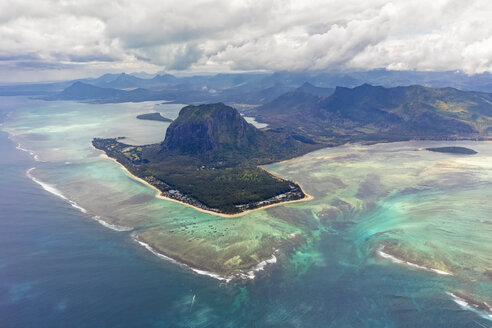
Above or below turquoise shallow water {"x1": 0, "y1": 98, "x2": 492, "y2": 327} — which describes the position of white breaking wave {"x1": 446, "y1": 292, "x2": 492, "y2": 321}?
below

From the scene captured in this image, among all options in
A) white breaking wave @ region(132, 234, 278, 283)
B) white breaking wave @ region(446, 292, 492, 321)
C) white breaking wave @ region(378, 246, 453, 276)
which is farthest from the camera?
white breaking wave @ region(378, 246, 453, 276)

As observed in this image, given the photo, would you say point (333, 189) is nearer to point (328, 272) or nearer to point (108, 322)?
point (328, 272)

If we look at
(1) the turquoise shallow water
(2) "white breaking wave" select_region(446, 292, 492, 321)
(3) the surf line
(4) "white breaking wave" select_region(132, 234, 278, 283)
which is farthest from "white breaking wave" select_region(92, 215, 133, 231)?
(2) "white breaking wave" select_region(446, 292, 492, 321)

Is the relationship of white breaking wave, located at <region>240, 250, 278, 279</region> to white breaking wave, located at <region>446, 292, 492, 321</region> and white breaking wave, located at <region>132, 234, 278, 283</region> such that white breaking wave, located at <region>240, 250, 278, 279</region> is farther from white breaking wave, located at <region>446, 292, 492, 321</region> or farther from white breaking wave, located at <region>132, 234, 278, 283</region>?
white breaking wave, located at <region>446, 292, 492, 321</region>

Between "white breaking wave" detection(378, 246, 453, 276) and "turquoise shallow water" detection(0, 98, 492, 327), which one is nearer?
"turquoise shallow water" detection(0, 98, 492, 327)

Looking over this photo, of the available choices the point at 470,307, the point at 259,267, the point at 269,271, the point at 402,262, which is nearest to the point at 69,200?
the point at 259,267

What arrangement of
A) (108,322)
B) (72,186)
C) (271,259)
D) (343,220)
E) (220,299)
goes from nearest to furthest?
1. (108,322)
2. (220,299)
3. (271,259)
4. (343,220)
5. (72,186)

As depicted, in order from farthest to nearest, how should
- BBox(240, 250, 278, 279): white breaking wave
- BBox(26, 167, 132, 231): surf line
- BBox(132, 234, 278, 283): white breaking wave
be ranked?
BBox(26, 167, 132, 231): surf line, BBox(240, 250, 278, 279): white breaking wave, BBox(132, 234, 278, 283): white breaking wave

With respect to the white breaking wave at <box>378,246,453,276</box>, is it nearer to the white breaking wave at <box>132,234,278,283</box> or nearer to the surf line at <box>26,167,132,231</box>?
the white breaking wave at <box>132,234,278,283</box>

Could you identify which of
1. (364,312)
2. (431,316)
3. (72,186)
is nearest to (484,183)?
(431,316)

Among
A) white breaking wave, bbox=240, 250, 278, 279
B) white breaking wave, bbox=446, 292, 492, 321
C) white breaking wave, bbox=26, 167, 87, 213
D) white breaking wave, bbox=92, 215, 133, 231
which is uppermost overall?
white breaking wave, bbox=26, 167, 87, 213

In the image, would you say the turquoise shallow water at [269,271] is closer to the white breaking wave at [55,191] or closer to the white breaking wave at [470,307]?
the white breaking wave at [470,307]
